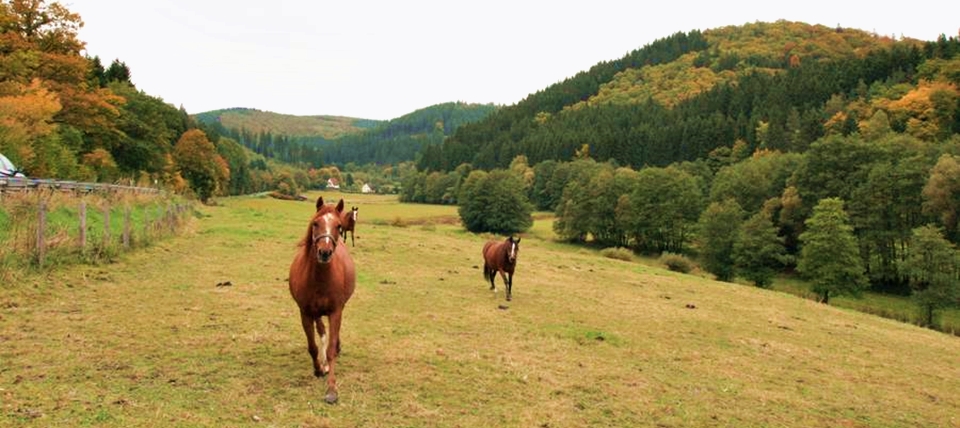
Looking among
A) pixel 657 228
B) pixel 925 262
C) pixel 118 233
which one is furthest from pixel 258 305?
pixel 657 228

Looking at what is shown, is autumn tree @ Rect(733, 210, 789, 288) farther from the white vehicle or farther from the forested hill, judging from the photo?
the white vehicle

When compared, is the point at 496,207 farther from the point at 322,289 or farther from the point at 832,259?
the point at 322,289

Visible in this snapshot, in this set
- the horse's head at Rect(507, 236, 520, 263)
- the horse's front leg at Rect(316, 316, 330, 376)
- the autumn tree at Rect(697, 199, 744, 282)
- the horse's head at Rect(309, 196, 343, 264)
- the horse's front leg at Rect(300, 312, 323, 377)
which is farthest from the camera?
the autumn tree at Rect(697, 199, 744, 282)

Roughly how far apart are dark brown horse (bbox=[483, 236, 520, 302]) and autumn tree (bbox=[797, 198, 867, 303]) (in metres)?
39.9

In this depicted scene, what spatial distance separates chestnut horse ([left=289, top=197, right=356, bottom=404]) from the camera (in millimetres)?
7395

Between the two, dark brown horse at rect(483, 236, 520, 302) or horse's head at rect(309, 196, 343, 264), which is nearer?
horse's head at rect(309, 196, 343, 264)

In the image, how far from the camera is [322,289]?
25.5ft

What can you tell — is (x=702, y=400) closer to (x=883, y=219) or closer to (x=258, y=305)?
(x=258, y=305)

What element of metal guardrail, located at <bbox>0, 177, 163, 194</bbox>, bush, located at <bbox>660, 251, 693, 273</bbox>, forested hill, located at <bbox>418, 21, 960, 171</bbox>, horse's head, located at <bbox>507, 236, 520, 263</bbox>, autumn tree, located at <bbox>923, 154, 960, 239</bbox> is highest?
forested hill, located at <bbox>418, 21, 960, 171</bbox>

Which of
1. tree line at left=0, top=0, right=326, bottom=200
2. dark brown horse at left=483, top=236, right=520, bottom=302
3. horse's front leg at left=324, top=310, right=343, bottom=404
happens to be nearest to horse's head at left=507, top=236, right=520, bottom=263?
dark brown horse at left=483, top=236, right=520, bottom=302

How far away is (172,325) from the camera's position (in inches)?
411

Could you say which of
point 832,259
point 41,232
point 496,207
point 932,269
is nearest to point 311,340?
point 41,232

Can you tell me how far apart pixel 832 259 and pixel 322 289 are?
5259cm

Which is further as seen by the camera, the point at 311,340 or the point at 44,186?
the point at 44,186
